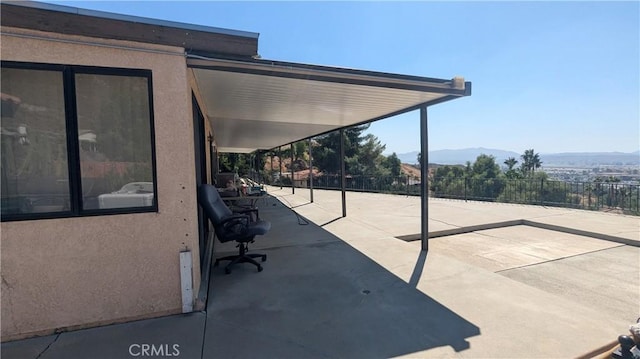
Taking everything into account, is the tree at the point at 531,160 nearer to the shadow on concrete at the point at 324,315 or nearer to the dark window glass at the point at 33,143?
the shadow on concrete at the point at 324,315

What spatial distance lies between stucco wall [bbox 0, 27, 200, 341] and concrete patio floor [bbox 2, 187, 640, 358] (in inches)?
6.3

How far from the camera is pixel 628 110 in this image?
1454cm

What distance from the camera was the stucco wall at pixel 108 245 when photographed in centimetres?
227

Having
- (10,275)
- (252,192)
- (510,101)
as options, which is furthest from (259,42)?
(510,101)

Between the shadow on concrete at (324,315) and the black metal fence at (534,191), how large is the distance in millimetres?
8609

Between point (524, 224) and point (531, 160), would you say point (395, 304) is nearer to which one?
point (524, 224)

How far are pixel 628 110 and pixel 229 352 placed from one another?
2032cm

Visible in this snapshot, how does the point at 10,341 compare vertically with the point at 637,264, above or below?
above

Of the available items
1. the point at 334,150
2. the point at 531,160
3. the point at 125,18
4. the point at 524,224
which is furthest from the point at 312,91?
the point at 531,160

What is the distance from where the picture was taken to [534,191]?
1108 centimetres

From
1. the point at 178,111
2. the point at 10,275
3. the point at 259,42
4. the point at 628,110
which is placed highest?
the point at 628,110

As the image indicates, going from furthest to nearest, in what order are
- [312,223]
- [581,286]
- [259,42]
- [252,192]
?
[252,192] → [312,223] → [581,286] → [259,42]

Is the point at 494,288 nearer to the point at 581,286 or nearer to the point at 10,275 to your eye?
the point at 581,286

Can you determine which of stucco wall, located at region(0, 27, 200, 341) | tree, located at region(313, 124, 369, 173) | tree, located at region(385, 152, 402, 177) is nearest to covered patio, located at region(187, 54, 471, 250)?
stucco wall, located at region(0, 27, 200, 341)
